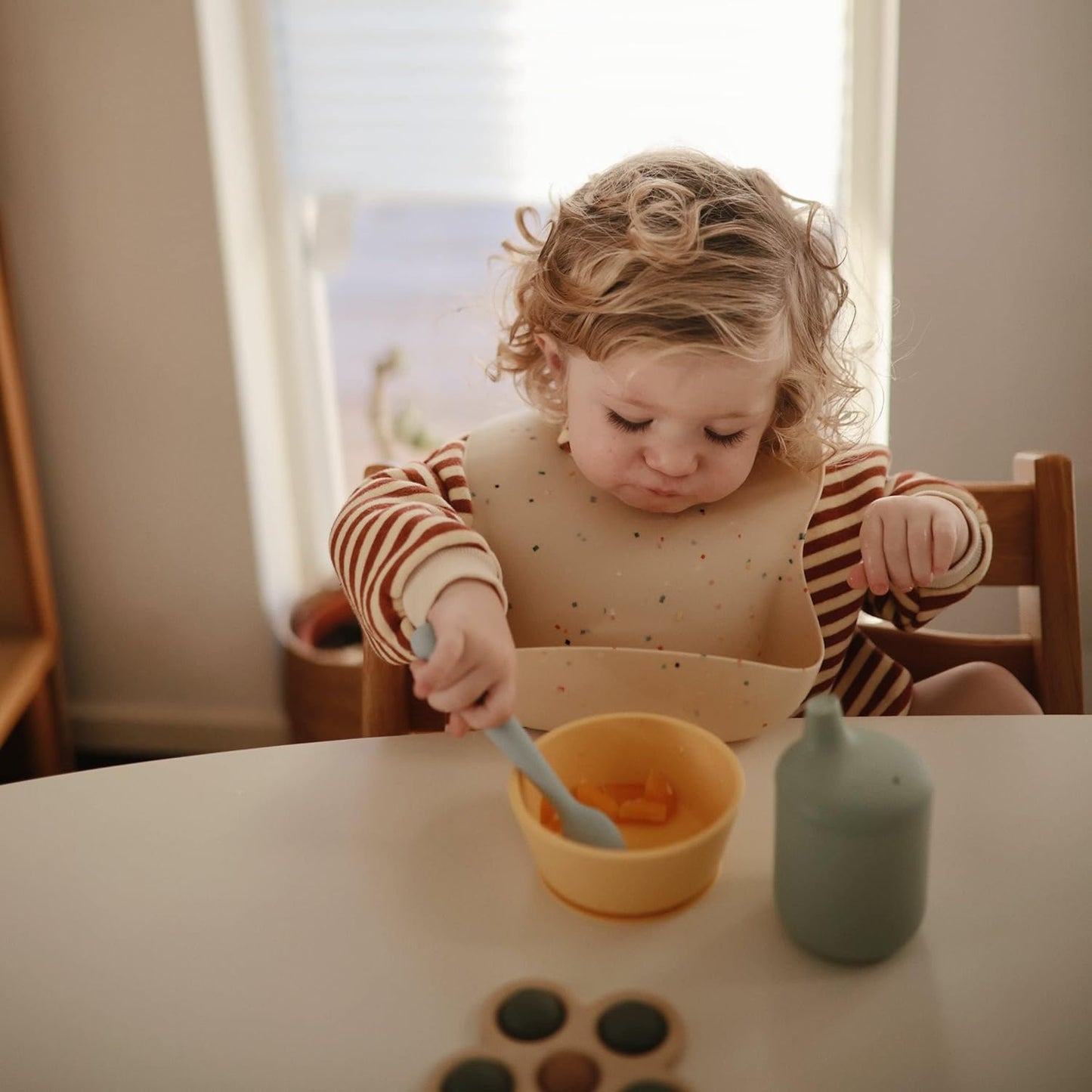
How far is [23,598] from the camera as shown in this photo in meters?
1.72

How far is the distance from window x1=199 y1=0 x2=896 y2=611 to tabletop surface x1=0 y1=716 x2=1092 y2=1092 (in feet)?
2.81

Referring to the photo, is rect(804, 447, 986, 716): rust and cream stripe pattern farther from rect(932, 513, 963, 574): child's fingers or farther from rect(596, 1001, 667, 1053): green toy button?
rect(596, 1001, 667, 1053): green toy button

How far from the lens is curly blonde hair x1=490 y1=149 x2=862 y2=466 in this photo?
32.3 inches

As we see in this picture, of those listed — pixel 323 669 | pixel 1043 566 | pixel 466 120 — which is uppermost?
pixel 466 120

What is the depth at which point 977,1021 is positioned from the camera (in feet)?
1.68

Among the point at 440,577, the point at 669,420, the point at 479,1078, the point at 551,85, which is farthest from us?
Answer: the point at 551,85

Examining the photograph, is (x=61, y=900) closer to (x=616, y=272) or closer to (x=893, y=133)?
(x=616, y=272)

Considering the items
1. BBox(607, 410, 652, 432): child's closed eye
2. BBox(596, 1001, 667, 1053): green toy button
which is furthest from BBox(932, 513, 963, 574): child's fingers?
BBox(596, 1001, 667, 1053): green toy button

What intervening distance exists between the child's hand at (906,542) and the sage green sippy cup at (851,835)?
1.11 ft

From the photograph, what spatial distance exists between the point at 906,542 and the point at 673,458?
198mm

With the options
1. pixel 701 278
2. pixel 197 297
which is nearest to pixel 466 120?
pixel 197 297

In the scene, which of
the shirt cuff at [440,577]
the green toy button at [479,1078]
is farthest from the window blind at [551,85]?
the green toy button at [479,1078]

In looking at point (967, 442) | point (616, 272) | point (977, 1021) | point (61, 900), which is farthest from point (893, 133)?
point (61, 900)

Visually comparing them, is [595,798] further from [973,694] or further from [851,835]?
[973,694]
